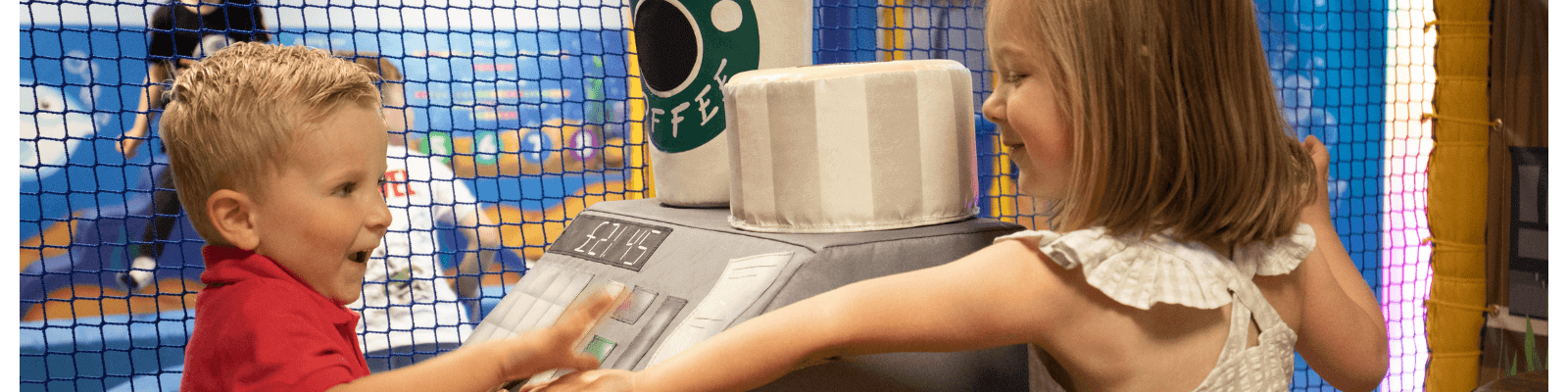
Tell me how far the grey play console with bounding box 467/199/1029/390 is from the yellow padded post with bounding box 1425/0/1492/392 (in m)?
1.00

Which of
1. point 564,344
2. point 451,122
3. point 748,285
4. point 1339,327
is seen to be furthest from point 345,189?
point 451,122

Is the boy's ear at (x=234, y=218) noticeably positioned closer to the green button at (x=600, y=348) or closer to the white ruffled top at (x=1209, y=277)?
the green button at (x=600, y=348)

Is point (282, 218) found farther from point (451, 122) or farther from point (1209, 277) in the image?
point (451, 122)

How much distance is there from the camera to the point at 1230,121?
0.60 meters

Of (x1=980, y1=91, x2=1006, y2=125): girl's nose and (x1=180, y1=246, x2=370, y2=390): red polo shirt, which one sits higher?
(x1=980, y1=91, x2=1006, y2=125): girl's nose

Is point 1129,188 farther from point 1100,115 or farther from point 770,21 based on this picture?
point 770,21

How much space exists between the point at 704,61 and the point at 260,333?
0.48 m

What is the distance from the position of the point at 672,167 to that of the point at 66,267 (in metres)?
2.19

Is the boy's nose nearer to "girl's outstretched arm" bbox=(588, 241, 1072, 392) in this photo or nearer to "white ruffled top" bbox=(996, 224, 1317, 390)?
"girl's outstretched arm" bbox=(588, 241, 1072, 392)

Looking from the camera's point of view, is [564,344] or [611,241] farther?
[611,241]

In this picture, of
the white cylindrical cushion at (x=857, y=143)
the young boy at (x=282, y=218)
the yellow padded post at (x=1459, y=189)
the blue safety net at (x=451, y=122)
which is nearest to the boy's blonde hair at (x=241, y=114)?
the young boy at (x=282, y=218)

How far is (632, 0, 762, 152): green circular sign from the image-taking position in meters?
0.96

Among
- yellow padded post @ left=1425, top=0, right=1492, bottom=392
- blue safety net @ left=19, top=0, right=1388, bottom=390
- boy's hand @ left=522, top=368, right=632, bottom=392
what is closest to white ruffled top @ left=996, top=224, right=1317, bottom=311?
boy's hand @ left=522, top=368, right=632, bottom=392

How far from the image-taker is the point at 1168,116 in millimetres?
593
